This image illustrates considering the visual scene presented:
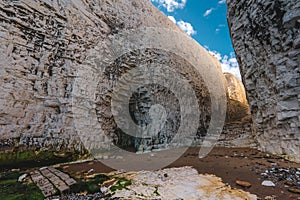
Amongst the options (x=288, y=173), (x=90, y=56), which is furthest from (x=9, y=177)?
(x=288, y=173)

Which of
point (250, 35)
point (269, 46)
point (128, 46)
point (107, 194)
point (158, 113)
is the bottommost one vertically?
point (107, 194)

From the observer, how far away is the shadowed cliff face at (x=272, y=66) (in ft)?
10.9

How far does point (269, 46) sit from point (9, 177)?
623 cm

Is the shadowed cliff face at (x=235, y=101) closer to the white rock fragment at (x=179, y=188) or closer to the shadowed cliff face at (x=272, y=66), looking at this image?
the shadowed cliff face at (x=272, y=66)

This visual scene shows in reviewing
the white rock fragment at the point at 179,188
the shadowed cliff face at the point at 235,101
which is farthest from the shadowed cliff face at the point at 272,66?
the shadowed cliff face at the point at 235,101

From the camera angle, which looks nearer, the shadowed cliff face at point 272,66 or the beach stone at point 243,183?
the beach stone at point 243,183

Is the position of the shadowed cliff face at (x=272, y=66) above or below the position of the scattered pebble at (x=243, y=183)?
above

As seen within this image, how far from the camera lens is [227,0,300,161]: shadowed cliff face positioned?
3.31m

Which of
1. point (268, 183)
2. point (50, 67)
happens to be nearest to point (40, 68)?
point (50, 67)

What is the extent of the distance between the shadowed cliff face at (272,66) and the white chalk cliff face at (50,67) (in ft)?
12.8

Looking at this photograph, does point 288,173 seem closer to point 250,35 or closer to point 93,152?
point 250,35

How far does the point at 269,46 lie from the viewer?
3943mm

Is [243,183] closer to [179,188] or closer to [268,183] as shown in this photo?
[268,183]

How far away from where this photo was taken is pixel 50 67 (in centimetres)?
404
